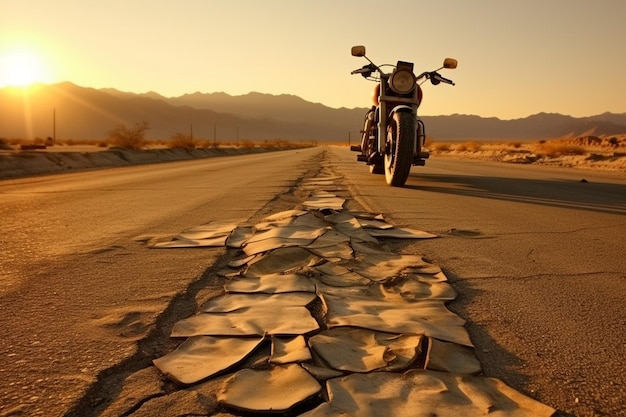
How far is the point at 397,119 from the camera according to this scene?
823 cm

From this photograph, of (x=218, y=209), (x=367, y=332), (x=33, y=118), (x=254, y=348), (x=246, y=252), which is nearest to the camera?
(x=254, y=348)

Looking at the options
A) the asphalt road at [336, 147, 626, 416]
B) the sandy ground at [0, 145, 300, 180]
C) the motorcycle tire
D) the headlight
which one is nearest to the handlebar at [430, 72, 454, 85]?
the headlight

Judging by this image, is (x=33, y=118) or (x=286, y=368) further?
(x=33, y=118)

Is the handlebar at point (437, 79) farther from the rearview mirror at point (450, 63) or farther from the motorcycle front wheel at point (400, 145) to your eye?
the motorcycle front wheel at point (400, 145)

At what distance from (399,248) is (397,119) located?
4.69m

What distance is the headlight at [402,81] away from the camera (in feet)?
29.3

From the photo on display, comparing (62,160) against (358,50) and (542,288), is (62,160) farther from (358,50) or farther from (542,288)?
(542,288)

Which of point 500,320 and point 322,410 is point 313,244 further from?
point 322,410

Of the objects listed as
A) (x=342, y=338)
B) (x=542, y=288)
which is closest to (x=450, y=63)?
(x=542, y=288)

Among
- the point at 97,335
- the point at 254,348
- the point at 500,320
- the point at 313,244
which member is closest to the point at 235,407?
the point at 254,348

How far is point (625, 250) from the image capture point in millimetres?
3869

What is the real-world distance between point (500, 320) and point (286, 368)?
1050 millimetres

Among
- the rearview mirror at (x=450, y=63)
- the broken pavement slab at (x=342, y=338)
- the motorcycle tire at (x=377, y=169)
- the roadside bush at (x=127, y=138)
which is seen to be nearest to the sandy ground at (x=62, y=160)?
the roadside bush at (x=127, y=138)

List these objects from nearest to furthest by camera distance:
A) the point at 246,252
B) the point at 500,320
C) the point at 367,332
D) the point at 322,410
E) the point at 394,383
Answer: the point at 322,410
the point at 394,383
the point at 367,332
the point at 500,320
the point at 246,252
